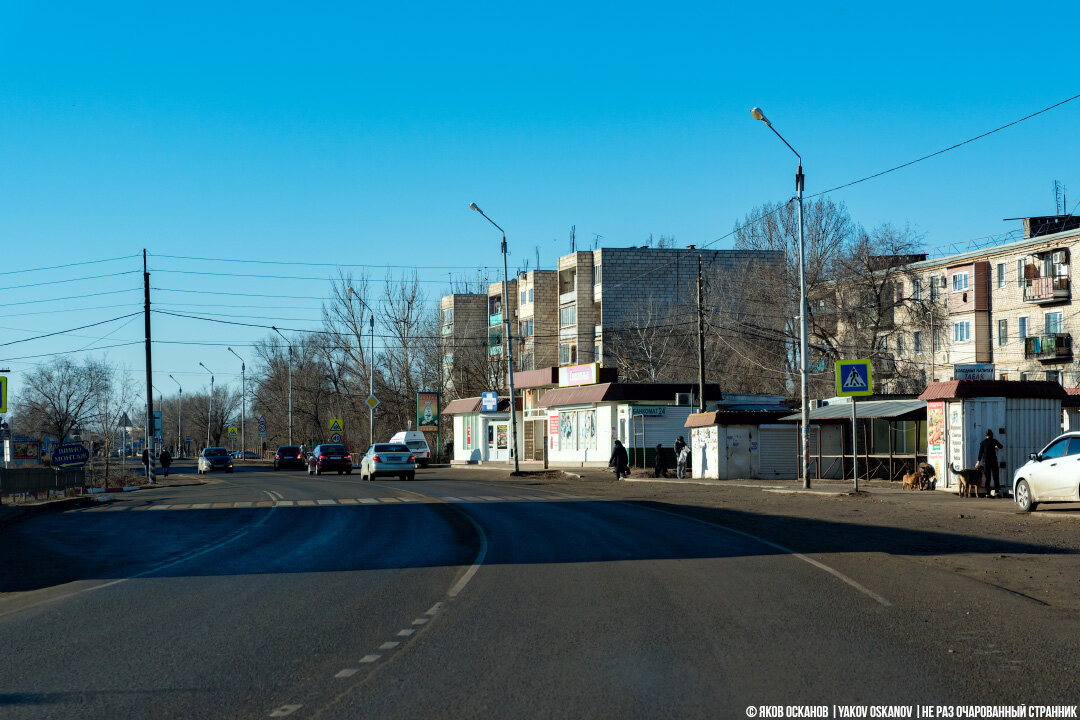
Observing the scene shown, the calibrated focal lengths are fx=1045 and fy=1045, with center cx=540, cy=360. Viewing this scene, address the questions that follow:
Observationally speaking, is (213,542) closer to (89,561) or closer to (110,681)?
(89,561)

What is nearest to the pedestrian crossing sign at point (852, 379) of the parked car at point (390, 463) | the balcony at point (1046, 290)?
the parked car at point (390, 463)

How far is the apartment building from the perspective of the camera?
197 ft

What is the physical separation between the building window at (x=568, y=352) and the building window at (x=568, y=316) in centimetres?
151

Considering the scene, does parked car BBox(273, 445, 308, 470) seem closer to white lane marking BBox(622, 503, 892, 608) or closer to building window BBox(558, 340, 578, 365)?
building window BBox(558, 340, 578, 365)

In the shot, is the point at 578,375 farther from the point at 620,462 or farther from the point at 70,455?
the point at 70,455

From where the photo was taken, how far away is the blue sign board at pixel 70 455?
35.8 meters

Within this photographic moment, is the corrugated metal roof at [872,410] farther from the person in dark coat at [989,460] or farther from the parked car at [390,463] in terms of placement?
the parked car at [390,463]

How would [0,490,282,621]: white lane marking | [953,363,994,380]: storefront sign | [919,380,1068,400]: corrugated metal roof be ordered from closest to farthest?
[0,490,282,621]: white lane marking, [919,380,1068,400]: corrugated metal roof, [953,363,994,380]: storefront sign

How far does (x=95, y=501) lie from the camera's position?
3275 centimetres

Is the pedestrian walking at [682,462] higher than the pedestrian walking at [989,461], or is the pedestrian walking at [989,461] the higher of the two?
the pedestrian walking at [989,461]

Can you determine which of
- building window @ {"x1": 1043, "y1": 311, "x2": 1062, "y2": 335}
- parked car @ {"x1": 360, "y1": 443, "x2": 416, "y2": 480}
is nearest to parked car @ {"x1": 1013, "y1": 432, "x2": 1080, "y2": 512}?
parked car @ {"x1": 360, "y1": 443, "x2": 416, "y2": 480}

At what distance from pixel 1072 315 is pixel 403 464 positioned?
39862 millimetres

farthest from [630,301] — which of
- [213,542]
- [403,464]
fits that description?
[213,542]

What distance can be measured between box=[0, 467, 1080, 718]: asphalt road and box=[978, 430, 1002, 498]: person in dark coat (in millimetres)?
11351
